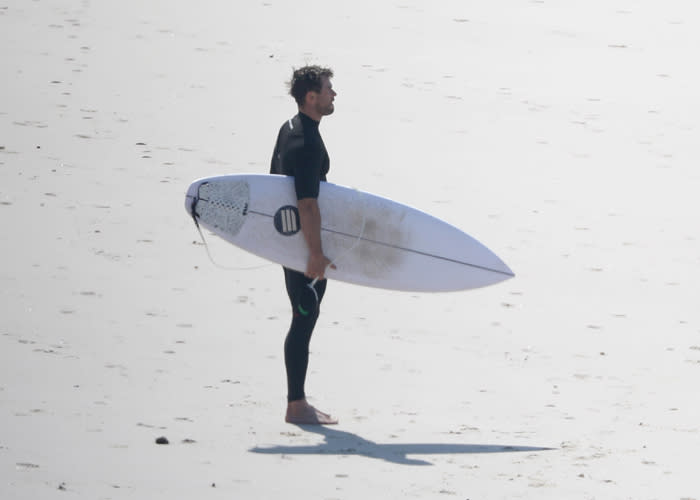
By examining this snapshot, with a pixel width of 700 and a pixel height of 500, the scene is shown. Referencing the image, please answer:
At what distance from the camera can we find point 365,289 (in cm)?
830

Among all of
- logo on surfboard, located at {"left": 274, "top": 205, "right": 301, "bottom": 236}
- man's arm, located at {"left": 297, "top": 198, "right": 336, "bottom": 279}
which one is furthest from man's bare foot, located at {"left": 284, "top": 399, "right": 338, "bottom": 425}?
logo on surfboard, located at {"left": 274, "top": 205, "right": 301, "bottom": 236}

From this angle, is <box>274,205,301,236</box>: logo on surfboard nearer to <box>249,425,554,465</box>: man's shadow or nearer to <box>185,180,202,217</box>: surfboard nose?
<box>185,180,202,217</box>: surfboard nose

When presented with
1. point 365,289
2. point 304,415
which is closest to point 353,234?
point 304,415

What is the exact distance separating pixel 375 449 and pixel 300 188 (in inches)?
44.4

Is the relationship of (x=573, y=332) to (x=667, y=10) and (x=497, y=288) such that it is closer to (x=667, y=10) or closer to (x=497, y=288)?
(x=497, y=288)

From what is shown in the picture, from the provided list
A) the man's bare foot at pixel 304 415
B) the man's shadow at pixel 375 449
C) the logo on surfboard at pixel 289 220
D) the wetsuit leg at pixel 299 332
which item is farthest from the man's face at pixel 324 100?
the man's shadow at pixel 375 449

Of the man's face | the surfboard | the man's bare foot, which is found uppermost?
the man's face

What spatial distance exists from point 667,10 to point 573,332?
21.3 ft

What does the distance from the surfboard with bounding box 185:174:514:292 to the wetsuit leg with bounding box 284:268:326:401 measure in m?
0.20

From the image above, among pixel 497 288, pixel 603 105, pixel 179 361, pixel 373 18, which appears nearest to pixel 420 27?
pixel 373 18

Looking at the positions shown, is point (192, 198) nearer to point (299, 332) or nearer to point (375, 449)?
point (299, 332)

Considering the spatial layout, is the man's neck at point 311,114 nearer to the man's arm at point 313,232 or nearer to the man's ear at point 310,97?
the man's ear at point 310,97

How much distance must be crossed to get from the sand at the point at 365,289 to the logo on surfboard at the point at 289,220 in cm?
76

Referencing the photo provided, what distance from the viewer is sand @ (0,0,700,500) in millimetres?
5906
